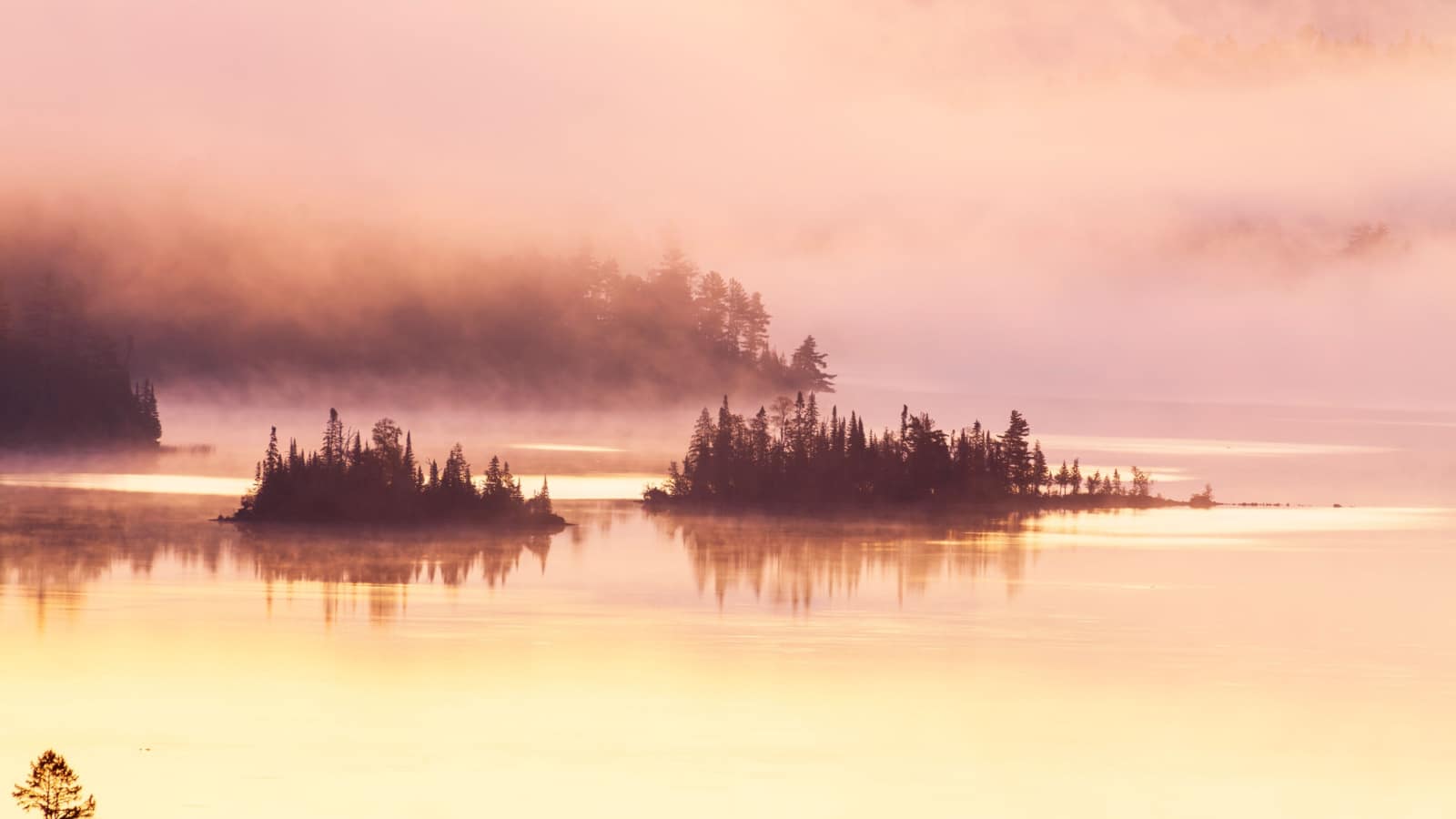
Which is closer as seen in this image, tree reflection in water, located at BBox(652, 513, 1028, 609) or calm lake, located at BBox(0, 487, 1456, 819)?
calm lake, located at BBox(0, 487, 1456, 819)

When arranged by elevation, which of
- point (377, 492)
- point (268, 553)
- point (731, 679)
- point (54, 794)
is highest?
point (377, 492)

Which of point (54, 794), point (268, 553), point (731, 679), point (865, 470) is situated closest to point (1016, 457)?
point (865, 470)

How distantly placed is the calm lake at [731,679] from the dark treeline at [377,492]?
993 cm

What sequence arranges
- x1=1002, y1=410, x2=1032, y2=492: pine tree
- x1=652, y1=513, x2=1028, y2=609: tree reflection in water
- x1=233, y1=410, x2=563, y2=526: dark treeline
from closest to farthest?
1. x1=652, y1=513, x2=1028, y2=609: tree reflection in water
2. x1=233, y1=410, x2=563, y2=526: dark treeline
3. x1=1002, y1=410, x2=1032, y2=492: pine tree

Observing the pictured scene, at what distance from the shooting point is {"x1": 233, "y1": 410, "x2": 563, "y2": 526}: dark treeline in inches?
4968

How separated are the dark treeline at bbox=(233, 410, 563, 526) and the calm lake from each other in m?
9.93

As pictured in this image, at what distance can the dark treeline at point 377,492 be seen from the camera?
12619 centimetres

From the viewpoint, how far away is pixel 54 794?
33.4 meters

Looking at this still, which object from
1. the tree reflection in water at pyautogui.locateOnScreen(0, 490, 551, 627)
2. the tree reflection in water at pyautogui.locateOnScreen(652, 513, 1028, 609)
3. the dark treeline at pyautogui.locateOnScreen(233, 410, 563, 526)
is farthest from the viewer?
the dark treeline at pyautogui.locateOnScreen(233, 410, 563, 526)

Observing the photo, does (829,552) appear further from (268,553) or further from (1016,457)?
(1016,457)

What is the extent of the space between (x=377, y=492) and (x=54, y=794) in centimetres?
9477

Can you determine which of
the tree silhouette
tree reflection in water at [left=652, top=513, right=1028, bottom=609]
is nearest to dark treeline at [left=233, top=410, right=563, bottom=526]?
tree reflection in water at [left=652, top=513, right=1028, bottom=609]

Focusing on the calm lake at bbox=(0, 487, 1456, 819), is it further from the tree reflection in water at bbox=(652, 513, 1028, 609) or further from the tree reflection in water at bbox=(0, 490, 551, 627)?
the tree reflection in water at bbox=(652, 513, 1028, 609)

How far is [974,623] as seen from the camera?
79.3m
